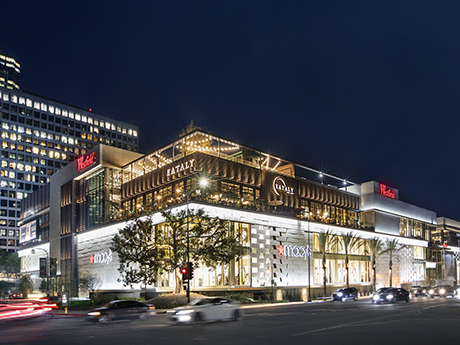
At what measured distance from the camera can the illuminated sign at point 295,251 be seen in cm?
5958

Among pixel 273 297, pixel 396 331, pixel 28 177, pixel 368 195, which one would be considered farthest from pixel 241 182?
pixel 28 177

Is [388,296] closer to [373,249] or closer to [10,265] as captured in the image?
[373,249]

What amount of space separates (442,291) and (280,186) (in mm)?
25225

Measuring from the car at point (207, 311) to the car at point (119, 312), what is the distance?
5517mm

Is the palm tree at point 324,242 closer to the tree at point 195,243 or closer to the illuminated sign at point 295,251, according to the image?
the illuminated sign at point 295,251

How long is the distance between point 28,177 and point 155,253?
13092 centimetres

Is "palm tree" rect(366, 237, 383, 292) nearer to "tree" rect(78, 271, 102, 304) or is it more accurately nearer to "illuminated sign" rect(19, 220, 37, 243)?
"tree" rect(78, 271, 102, 304)

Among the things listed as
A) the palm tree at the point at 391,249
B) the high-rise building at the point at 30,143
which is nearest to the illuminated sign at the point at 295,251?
the palm tree at the point at 391,249

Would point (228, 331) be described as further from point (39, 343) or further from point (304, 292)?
point (304, 292)

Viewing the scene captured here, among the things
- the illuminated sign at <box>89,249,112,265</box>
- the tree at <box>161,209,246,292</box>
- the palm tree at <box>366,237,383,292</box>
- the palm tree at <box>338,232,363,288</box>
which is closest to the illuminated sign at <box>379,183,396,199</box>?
the palm tree at <box>366,237,383,292</box>

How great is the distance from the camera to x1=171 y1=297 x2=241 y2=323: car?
2608 centimetres

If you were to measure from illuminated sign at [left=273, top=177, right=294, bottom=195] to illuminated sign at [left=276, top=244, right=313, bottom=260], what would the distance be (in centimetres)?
793

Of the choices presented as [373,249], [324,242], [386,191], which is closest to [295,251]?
[324,242]

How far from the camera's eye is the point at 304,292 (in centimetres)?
6212
